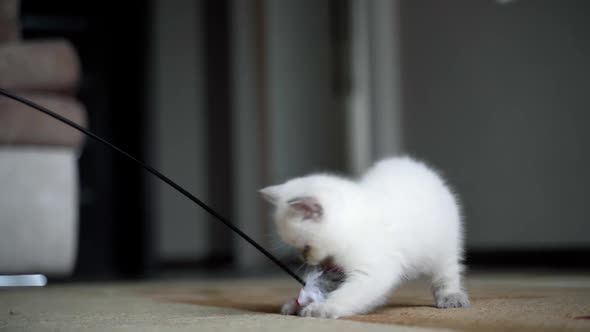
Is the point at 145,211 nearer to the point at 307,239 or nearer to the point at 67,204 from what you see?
the point at 67,204

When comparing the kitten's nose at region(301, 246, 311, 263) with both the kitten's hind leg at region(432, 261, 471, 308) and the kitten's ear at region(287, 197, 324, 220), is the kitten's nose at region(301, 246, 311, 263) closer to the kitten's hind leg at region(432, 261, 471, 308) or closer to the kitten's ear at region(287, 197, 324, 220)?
the kitten's ear at region(287, 197, 324, 220)

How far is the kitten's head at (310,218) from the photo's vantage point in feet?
4.27

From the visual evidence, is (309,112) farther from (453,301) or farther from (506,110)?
(453,301)

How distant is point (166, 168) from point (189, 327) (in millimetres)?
3150

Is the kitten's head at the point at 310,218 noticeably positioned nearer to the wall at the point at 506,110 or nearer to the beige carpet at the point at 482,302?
the beige carpet at the point at 482,302

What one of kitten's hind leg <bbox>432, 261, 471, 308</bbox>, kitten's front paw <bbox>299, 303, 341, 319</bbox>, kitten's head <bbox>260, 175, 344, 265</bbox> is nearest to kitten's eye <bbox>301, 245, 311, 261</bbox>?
kitten's head <bbox>260, 175, 344, 265</bbox>

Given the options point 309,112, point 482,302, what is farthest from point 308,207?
point 309,112

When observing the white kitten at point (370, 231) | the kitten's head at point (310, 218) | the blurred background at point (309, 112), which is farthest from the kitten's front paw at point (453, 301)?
the blurred background at point (309, 112)

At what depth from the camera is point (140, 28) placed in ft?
11.5

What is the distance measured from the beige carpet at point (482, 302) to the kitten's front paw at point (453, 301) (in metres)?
0.02

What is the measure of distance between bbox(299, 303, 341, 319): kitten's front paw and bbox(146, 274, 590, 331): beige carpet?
4 cm

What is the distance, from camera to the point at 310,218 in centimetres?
131

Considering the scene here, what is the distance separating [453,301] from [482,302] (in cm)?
11

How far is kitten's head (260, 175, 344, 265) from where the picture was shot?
1303 mm
